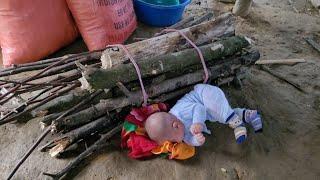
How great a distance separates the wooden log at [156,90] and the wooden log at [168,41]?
23 centimetres

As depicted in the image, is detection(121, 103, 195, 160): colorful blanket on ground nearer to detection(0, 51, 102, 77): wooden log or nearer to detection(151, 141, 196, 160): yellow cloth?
detection(151, 141, 196, 160): yellow cloth

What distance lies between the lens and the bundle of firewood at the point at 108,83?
246 centimetres

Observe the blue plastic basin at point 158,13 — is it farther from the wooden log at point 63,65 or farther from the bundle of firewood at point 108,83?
the wooden log at point 63,65

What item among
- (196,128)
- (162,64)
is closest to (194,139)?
(196,128)

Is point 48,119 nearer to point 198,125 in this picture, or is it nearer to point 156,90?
point 156,90

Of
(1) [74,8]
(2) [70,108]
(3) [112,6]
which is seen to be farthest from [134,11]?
(2) [70,108]

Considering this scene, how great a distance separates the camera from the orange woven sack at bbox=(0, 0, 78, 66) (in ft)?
10.0

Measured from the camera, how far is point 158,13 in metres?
3.96

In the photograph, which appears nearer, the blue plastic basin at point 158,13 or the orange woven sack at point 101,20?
the orange woven sack at point 101,20

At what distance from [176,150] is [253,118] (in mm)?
661

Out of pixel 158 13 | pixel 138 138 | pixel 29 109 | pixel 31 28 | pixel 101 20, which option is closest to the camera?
pixel 138 138

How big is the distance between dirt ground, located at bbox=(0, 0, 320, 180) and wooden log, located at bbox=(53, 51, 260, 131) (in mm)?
239

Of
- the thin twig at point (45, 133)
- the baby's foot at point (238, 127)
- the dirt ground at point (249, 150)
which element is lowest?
the dirt ground at point (249, 150)

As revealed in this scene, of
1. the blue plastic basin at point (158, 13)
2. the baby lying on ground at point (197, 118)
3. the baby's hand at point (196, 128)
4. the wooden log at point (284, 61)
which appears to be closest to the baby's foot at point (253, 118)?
the baby lying on ground at point (197, 118)
